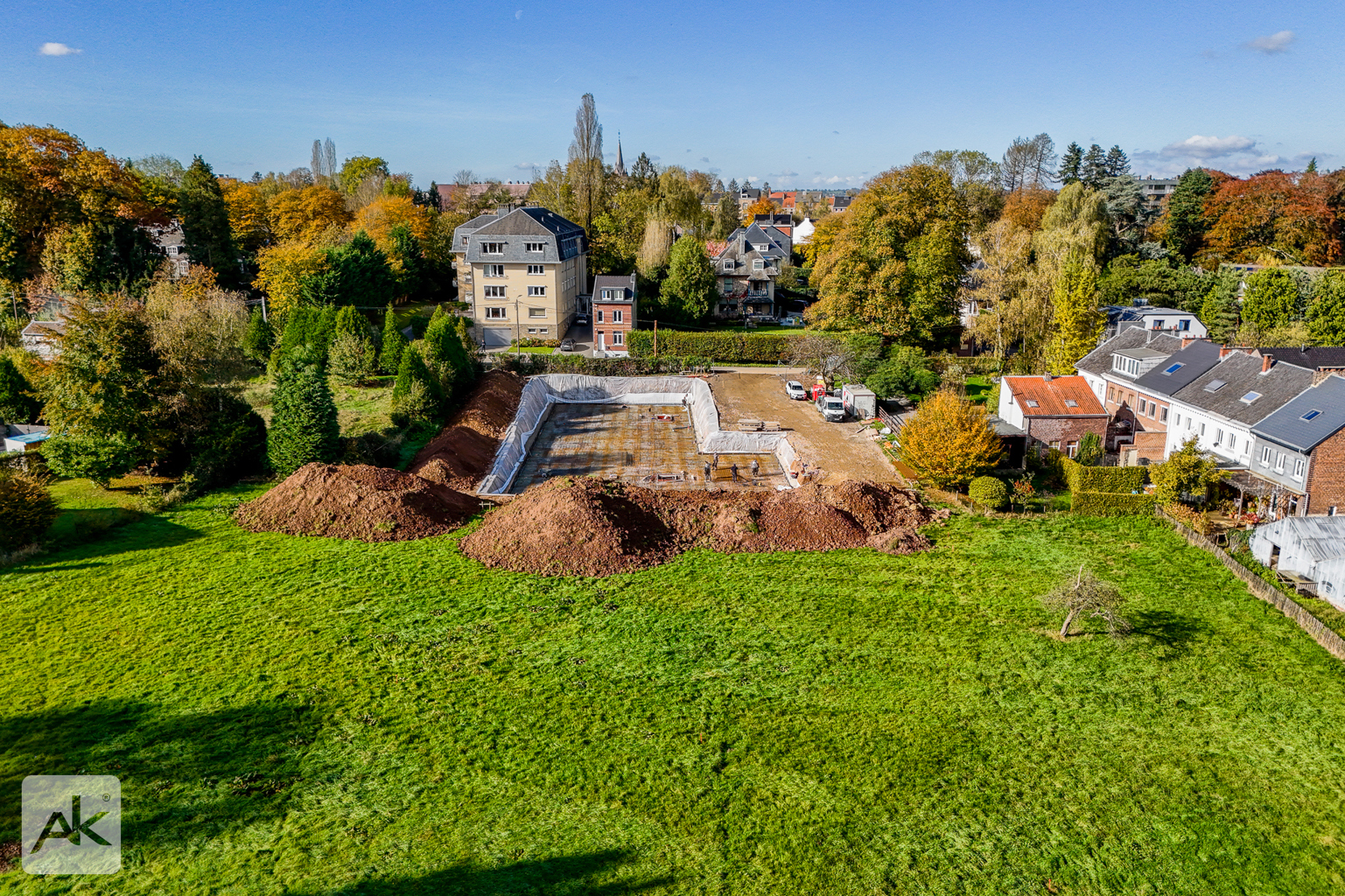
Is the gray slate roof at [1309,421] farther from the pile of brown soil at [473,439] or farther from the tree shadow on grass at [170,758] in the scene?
the tree shadow on grass at [170,758]

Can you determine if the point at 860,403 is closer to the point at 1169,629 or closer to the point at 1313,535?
the point at 1313,535

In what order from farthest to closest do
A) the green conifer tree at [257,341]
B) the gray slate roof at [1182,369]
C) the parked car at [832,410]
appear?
the green conifer tree at [257,341], the parked car at [832,410], the gray slate roof at [1182,369]

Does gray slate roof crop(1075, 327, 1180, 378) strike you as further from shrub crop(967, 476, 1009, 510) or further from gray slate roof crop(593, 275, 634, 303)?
gray slate roof crop(593, 275, 634, 303)

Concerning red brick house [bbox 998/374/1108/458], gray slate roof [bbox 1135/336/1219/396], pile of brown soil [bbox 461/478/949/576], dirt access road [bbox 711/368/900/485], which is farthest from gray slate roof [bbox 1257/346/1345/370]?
pile of brown soil [bbox 461/478/949/576]

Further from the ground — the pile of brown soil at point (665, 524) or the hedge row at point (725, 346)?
the hedge row at point (725, 346)

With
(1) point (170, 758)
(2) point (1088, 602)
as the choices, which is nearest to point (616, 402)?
(2) point (1088, 602)

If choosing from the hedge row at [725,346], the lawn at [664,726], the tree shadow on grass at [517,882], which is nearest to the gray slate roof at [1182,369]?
the lawn at [664,726]

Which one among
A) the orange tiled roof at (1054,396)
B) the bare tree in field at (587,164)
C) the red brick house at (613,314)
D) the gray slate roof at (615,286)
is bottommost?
the orange tiled roof at (1054,396)
